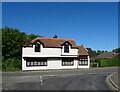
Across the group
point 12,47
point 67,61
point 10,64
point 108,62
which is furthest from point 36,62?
point 108,62

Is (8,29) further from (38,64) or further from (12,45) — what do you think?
(38,64)

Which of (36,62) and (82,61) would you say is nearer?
(36,62)

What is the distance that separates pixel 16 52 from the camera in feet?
125

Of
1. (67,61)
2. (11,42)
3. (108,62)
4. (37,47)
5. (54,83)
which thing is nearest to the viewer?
(54,83)

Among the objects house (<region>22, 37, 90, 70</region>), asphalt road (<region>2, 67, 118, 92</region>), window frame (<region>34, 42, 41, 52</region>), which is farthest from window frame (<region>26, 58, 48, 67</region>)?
asphalt road (<region>2, 67, 118, 92</region>)

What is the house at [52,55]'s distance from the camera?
37.1 metres

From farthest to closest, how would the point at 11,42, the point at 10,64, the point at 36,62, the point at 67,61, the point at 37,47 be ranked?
the point at 67,61 < the point at 11,42 < the point at 36,62 < the point at 37,47 < the point at 10,64

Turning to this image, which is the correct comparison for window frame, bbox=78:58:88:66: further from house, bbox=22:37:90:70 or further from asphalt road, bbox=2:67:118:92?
asphalt road, bbox=2:67:118:92

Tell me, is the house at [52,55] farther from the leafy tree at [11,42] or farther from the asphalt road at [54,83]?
the asphalt road at [54,83]

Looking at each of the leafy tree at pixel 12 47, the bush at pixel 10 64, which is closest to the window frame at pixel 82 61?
the leafy tree at pixel 12 47

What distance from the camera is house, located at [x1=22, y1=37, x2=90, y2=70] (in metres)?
37.1

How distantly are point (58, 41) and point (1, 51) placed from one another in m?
12.7

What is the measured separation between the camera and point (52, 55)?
38688 mm

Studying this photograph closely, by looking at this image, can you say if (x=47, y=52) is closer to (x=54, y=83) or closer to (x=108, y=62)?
(x=108, y=62)
